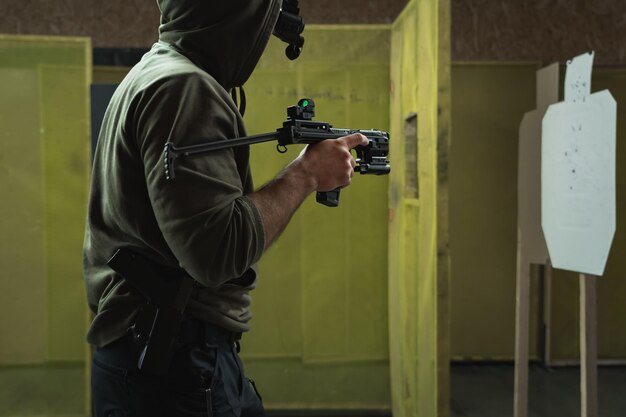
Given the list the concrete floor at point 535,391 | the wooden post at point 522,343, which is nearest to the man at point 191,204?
the wooden post at point 522,343

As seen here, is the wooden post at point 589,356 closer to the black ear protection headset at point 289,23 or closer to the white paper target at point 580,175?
the white paper target at point 580,175

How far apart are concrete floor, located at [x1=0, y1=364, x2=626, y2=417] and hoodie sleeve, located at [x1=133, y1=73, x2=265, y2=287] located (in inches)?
74.3

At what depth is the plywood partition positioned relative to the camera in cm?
176

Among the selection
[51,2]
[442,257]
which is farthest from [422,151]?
[51,2]

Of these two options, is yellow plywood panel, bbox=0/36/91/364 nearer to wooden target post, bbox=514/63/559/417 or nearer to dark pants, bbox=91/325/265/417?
dark pants, bbox=91/325/265/417

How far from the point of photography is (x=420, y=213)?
1.96 m

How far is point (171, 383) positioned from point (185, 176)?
0.38 m

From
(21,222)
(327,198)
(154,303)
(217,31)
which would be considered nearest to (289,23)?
(217,31)

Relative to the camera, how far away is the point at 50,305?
2.47 metres

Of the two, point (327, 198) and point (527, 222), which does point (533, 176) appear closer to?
point (527, 222)

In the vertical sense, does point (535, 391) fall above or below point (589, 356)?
below

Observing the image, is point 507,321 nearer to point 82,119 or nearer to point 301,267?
point 301,267

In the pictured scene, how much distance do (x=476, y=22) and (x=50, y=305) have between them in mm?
2703

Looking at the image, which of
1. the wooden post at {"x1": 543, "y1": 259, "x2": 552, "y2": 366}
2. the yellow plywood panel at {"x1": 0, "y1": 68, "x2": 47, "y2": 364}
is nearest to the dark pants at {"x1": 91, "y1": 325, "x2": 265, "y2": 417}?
the yellow plywood panel at {"x1": 0, "y1": 68, "x2": 47, "y2": 364}
